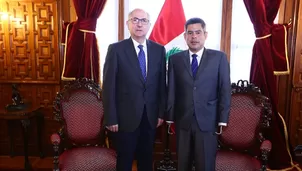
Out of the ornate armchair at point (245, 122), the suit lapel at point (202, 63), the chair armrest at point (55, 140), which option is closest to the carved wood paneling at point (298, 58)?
the ornate armchair at point (245, 122)

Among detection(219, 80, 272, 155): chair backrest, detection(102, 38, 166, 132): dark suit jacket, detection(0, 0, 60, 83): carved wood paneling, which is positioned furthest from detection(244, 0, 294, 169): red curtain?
detection(0, 0, 60, 83): carved wood paneling

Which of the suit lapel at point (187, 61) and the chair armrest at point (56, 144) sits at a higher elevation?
the suit lapel at point (187, 61)

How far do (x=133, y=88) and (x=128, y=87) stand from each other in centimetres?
4

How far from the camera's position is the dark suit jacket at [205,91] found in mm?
1802

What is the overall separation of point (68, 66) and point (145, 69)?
1173 mm

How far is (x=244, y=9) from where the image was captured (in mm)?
2830

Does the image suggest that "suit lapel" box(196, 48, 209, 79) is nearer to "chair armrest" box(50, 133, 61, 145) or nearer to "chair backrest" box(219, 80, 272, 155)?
"chair backrest" box(219, 80, 272, 155)

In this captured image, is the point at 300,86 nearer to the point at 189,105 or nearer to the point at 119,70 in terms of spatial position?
the point at 189,105

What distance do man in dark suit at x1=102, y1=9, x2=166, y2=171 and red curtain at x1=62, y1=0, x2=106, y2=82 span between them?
91 centimetres

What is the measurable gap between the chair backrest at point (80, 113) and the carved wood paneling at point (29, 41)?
65 centimetres

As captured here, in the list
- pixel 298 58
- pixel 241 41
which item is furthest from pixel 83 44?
pixel 298 58

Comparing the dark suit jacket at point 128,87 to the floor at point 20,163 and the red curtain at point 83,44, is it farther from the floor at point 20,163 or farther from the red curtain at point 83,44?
the floor at point 20,163

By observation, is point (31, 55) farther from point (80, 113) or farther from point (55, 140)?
point (55, 140)

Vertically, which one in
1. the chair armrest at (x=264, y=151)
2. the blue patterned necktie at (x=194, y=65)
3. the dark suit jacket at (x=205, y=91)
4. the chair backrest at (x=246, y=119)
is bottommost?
the chair armrest at (x=264, y=151)
